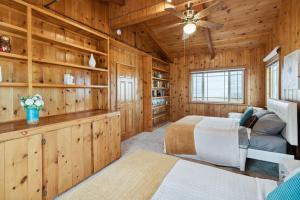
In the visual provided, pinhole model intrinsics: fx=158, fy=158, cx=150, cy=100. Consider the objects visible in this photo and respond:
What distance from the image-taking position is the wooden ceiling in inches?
131

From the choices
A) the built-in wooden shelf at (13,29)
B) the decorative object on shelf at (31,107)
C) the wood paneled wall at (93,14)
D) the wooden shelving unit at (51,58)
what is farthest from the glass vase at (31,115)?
the wood paneled wall at (93,14)

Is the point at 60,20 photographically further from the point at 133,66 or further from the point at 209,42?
the point at 209,42

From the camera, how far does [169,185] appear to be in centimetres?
113

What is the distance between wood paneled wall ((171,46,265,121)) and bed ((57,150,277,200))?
4.57m

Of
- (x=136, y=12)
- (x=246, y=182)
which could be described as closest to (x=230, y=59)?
(x=136, y=12)

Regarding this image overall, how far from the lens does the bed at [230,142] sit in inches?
88.2

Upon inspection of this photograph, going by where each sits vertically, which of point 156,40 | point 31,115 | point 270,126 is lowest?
point 270,126

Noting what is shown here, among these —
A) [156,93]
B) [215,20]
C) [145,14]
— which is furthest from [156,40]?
[145,14]

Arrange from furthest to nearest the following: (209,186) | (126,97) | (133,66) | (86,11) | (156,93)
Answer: (156,93), (133,66), (126,97), (86,11), (209,186)

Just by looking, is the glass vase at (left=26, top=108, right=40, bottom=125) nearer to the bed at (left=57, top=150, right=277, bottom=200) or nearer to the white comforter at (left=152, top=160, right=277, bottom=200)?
the bed at (left=57, top=150, right=277, bottom=200)

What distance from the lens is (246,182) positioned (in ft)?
3.79

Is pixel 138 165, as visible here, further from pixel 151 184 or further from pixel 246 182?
pixel 246 182

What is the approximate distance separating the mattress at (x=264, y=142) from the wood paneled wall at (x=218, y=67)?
119 inches

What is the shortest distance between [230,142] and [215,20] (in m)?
3.18
